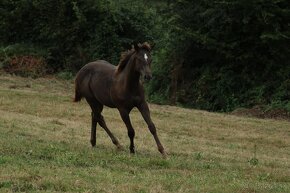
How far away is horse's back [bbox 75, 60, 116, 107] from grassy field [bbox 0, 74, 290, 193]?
3.88ft

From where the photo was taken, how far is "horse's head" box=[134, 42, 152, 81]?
40.5 feet

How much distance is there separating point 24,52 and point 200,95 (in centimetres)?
1223

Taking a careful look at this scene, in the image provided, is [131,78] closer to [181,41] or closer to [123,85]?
[123,85]

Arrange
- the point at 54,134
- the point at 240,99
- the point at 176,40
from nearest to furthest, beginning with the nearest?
1. the point at 54,134
2. the point at 240,99
3. the point at 176,40

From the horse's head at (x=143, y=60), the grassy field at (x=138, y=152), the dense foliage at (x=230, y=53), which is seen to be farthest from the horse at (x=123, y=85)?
the dense foliage at (x=230, y=53)

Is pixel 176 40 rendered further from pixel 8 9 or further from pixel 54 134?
pixel 54 134

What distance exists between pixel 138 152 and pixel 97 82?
2.00m

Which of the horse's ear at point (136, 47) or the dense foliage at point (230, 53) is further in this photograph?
the dense foliage at point (230, 53)

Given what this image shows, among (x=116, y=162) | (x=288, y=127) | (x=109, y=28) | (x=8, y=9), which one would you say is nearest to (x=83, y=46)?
(x=109, y=28)

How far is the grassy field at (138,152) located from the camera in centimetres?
915

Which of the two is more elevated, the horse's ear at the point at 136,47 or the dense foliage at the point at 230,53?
the horse's ear at the point at 136,47

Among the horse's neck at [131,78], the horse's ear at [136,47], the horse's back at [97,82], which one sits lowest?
the horse's back at [97,82]

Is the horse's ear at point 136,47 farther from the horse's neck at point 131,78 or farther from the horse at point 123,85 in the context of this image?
the horse's neck at point 131,78

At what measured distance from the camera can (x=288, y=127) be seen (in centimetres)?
2155
